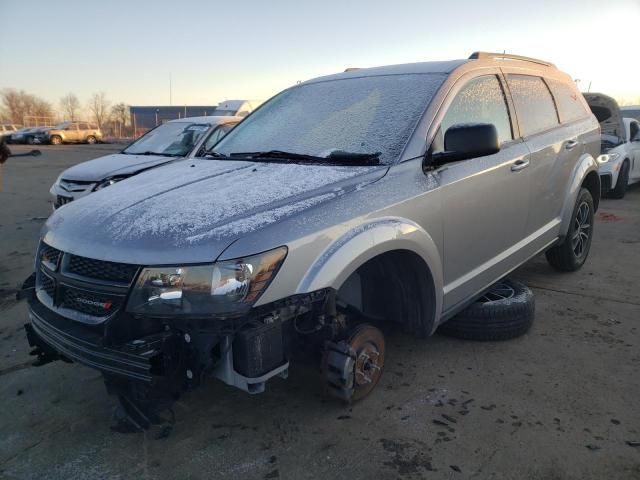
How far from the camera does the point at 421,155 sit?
275cm

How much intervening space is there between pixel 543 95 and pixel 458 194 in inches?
73.5

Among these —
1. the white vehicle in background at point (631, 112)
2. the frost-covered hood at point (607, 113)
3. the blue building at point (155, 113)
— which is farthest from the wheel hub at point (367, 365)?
the blue building at point (155, 113)

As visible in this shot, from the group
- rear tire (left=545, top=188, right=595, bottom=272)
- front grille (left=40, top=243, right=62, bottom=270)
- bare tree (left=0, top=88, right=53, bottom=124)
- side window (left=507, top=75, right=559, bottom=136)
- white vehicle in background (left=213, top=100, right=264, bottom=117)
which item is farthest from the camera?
bare tree (left=0, top=88, right=53, bottom=124)

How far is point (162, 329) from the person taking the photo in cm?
210

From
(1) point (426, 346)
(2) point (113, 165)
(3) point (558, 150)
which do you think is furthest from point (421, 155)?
(2) point (113, 165)

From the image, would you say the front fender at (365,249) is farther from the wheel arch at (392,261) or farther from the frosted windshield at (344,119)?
the frosted windshield at (344,119)

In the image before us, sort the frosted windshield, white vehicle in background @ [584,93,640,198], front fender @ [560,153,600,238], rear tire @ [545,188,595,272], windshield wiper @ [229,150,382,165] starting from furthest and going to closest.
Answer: white vehicle in background @ [584,93,640,198] < rear tire @ [545,188,595,272] < front fender @ [560,153,600,238] < the frosted windshield < windshield wiper @ [229,150,382,165]

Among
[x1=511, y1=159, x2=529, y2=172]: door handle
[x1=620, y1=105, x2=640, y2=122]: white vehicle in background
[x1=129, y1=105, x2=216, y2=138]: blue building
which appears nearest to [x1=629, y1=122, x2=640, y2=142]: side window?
[x1=620, y1=105, x2=640, y2=122]: white vehicle in background

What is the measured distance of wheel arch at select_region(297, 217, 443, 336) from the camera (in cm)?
223

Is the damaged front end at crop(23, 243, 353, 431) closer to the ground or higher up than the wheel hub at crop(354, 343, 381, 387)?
higher up

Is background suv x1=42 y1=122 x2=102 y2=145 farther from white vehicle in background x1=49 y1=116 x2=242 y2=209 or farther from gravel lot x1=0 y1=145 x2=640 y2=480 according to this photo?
gravel lot x1=0 y1=145 x2=640 y2=480

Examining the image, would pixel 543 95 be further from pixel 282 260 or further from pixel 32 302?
pixel 32 302

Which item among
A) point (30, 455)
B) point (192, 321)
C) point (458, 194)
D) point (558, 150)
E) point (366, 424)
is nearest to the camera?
point (192, 321)

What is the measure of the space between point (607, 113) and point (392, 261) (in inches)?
344
